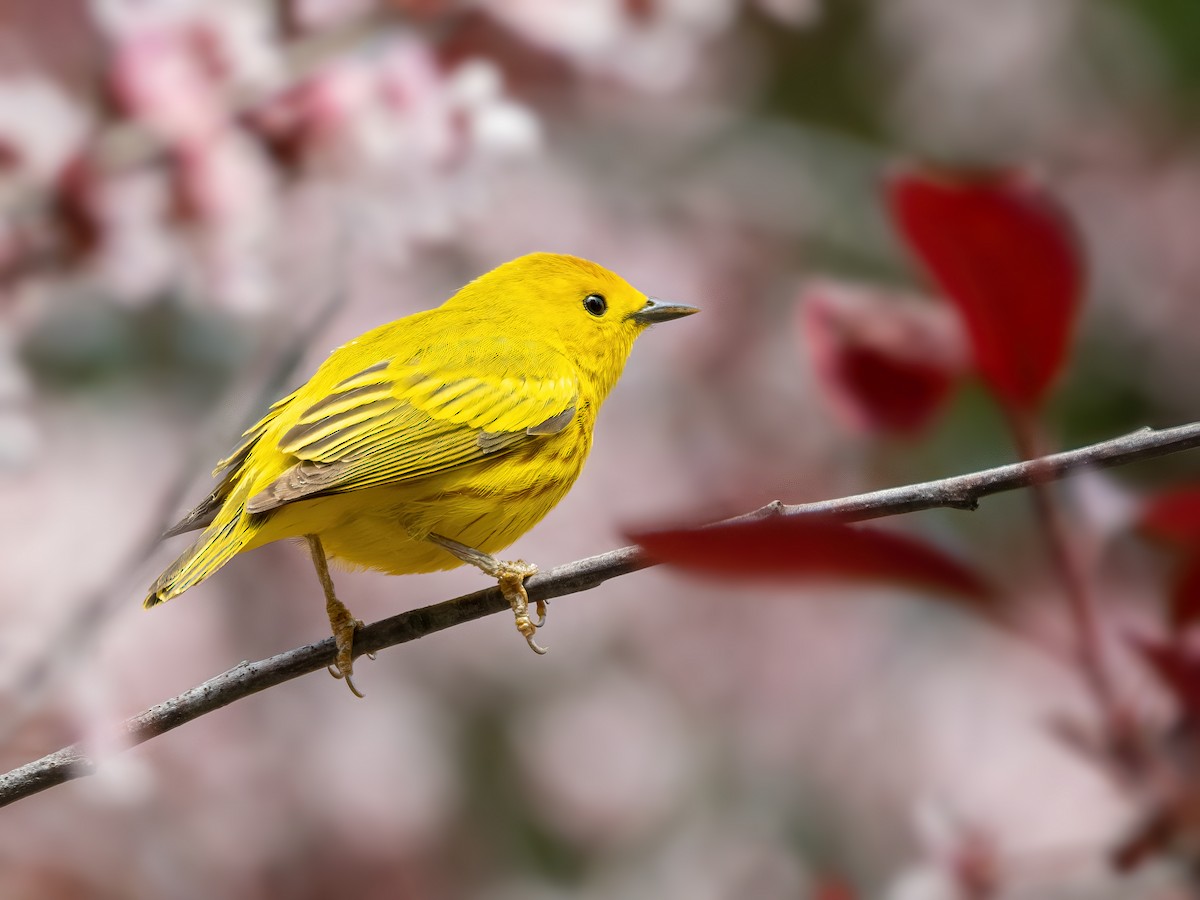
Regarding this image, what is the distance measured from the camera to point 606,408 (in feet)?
11.4

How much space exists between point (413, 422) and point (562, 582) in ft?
1.90

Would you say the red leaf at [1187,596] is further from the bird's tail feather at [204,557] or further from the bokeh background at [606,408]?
the bokeh background at [606,408]

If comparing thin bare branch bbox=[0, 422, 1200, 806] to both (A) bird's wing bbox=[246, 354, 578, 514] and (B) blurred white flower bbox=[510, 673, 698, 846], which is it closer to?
(A) bird's wing bbox=[246, 354, 578, 514]

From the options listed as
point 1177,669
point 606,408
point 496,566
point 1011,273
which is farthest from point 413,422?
point 606,408

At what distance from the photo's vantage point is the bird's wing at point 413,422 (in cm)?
155

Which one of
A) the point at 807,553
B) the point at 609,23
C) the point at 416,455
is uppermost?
the point at 609,23

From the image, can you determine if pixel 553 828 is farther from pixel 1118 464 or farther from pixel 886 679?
pixel 1118 464

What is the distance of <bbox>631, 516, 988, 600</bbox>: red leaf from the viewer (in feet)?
2.45

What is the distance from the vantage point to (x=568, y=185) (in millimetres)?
3609

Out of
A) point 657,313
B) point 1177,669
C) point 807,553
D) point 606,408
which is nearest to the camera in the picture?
point 807,553

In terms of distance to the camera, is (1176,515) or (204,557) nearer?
(1176,515)

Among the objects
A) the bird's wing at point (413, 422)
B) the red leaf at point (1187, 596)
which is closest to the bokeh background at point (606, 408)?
the bird's wing at point (413, 422)

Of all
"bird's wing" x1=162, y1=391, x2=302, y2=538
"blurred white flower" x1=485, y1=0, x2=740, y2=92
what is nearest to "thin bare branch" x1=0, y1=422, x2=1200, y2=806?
"bird's wing" x1=162, y1=391, x2=302, y2=538

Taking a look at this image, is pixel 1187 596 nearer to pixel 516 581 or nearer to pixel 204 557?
pixel 516 581
